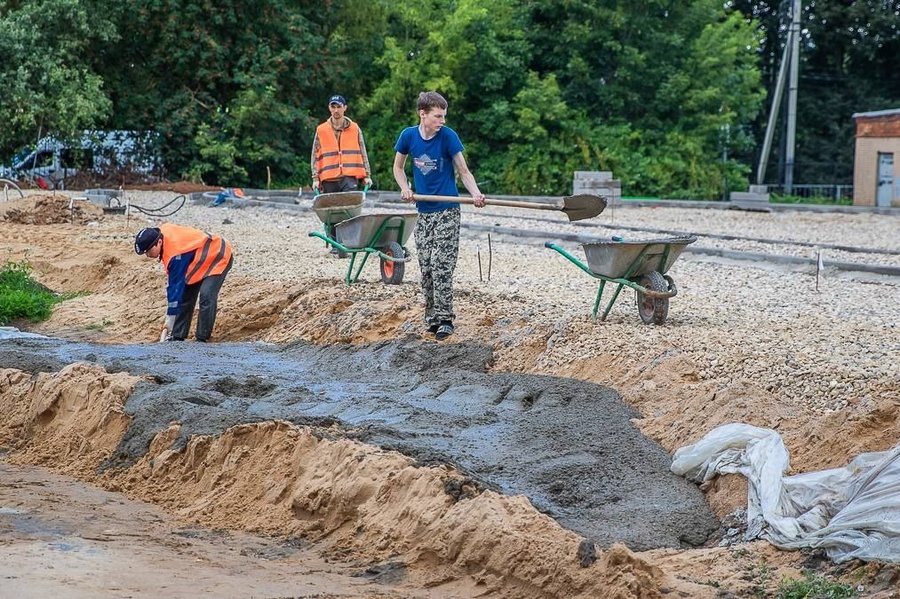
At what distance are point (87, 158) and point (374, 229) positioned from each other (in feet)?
65.9

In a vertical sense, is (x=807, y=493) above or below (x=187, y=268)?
below

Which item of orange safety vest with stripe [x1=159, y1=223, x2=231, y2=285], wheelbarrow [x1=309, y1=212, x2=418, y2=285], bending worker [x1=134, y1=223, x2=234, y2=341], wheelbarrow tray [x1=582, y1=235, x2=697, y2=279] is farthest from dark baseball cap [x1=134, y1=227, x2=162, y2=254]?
wheelbarrow tray [x1=582, y1=235, x2=697, y2=279]

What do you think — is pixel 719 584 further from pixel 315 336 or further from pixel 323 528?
pixel 315 336

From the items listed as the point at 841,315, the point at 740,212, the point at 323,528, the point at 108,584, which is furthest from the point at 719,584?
the point at 740,212

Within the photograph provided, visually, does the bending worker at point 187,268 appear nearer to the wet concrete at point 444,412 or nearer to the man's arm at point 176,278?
the man's arm at point 176,278

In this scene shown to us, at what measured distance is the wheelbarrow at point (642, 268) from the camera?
820 centimetres

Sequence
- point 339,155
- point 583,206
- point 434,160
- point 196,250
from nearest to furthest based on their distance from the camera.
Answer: point 434,160 → point 583,206 → point 196,250 → point 339,155

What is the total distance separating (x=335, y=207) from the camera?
1225 centimetres

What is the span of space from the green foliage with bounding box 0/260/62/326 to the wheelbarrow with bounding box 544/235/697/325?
6.11 m

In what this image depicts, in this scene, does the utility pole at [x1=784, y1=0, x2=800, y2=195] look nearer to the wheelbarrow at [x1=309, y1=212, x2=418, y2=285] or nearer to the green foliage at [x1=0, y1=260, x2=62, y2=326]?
the wheelbarrow at [x1=309, y1=212, x2=418, y2=285]

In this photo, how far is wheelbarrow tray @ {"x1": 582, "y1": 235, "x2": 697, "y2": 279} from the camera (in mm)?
8172

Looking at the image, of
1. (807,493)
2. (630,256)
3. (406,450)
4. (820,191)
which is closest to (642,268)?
(630,256)

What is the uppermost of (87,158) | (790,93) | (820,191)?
(790,93)

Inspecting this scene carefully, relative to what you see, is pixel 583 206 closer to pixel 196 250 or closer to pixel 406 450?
pixel 196 250
